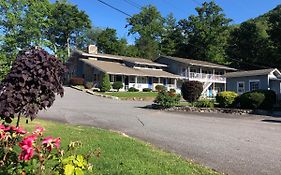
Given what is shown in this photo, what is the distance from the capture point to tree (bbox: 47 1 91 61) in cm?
7139

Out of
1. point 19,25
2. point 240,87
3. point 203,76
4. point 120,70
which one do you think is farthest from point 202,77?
point 19,25

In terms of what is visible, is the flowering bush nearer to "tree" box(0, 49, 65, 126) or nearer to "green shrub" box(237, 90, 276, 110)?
"tree" box(0, 49, 65, 126)


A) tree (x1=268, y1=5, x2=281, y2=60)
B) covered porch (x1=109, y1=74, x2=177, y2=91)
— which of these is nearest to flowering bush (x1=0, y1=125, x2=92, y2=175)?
covered porch (x1=109, y1=74, x2=177, y2=91)

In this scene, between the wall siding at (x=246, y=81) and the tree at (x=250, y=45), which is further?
the tree at (x=250, y=45)

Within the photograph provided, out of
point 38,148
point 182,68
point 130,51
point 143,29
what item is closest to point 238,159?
point 38,148

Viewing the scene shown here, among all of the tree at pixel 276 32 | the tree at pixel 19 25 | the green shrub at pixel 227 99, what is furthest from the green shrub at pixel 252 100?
the tree at pixel 276 32

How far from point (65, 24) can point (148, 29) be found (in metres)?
20.9

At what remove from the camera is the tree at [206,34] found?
70.1 metres

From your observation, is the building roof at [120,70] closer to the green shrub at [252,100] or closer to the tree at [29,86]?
the green shrub at [252,100]

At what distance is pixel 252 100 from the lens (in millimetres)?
25344

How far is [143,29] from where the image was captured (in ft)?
274

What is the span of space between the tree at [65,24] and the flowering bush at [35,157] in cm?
6783

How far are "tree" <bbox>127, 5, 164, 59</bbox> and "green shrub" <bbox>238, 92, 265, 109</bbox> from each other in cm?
5283

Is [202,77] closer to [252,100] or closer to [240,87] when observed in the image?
[240,87]
